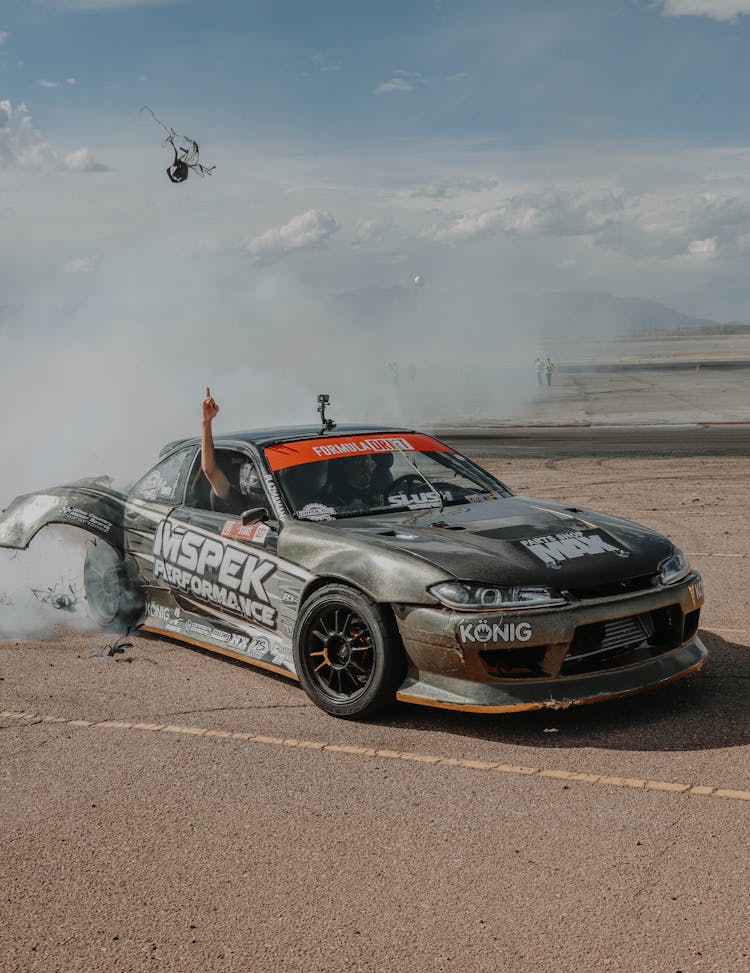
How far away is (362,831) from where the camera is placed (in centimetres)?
374

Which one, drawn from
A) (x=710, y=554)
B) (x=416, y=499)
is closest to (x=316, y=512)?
(x=416, y=499)

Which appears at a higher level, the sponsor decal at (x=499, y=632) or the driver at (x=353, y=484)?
the driver at (x=353, y=484)

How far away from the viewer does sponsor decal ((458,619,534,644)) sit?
446 cm

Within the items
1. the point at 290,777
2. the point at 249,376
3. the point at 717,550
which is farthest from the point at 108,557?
the point at 249,376

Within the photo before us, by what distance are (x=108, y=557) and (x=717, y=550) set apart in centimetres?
506

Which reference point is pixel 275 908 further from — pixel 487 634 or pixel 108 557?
pixel 108 557

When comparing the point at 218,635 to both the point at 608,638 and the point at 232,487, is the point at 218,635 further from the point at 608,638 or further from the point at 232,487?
the point at 608,638

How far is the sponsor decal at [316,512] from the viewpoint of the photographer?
5.52 m

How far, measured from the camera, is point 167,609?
6367mm

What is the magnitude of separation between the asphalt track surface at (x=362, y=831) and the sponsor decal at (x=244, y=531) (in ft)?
2.62

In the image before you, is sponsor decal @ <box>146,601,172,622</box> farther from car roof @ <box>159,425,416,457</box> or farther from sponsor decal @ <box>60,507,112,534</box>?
car roof @ <box>159,425,416,457</box>

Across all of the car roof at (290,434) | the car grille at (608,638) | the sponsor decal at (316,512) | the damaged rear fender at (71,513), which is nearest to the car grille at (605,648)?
the car grille at (608,638)

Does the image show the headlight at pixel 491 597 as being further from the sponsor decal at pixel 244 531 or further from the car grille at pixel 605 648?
the sponsor decal at pixel 244 531

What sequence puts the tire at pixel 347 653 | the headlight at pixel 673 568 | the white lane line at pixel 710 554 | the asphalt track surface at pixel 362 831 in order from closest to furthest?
the asphalt track surface at pixel 362 831 < the tire at pixel 347 653 < the headlight at pixel 673 568 < the white lane line at pixel 710 554
